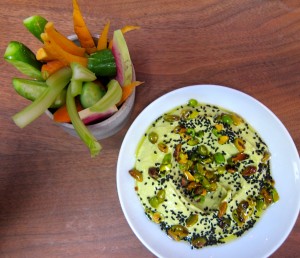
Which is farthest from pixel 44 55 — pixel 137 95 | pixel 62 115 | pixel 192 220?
pixel 192 220

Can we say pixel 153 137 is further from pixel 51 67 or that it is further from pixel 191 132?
pixel 51 67

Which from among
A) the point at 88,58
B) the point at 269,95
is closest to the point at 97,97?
the point at 88,58

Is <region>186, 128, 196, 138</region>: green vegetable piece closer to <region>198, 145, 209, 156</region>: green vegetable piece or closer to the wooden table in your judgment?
<region>198, 145, 209, 156</region>: green vegetable piece

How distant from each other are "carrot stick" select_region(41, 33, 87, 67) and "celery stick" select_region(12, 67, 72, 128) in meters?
0.02

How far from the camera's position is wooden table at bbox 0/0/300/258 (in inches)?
42.2

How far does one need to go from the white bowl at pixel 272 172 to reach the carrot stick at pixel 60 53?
214 mm

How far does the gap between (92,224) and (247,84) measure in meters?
0.57

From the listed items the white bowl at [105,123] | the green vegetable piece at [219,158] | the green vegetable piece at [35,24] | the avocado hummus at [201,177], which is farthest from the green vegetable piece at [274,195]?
the green vegetable piece at [35,24]

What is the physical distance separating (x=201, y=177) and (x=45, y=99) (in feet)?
1.48

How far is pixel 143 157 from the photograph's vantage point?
1049 mm

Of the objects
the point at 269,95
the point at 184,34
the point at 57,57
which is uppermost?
the point at 57,57

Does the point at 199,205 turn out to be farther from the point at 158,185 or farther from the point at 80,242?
the point at 80,242

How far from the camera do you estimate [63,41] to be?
86 centimetres

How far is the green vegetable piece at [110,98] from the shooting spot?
0.83 metres
